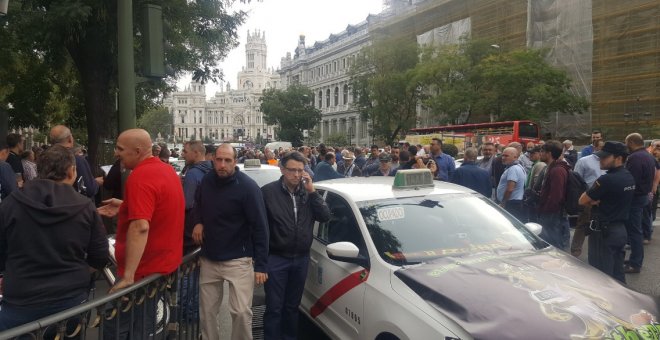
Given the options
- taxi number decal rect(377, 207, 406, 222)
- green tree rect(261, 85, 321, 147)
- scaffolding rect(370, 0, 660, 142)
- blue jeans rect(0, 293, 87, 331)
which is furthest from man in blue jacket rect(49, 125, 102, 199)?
green tree rect(261, 85, 321, 147)

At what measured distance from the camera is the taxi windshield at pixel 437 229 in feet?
13.0

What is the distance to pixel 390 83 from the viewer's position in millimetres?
41656

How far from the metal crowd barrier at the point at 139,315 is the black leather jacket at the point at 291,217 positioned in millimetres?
711

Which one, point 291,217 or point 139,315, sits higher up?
point 291,217

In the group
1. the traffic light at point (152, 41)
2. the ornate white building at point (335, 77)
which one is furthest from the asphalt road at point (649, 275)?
the ornate white building at point (335, 77)

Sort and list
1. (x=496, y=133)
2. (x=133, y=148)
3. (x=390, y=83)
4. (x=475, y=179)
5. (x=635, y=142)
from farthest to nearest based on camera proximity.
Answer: (x=390, y=83)
(x=496, y=133)
(x=475, y=179)
(x=635, y=142)
(x=133, y=148)

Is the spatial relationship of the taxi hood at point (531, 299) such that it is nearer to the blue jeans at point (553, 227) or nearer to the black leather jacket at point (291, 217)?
the black leather jacket at point (291, 217)

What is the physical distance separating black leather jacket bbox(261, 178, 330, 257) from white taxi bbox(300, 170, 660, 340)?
0.83 feet

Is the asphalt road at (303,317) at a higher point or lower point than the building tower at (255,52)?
lower

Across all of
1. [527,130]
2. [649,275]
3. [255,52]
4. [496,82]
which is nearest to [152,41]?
[649,275]

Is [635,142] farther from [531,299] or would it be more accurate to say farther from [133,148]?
[133,148]

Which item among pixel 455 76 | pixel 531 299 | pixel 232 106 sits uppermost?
pixel 232 106

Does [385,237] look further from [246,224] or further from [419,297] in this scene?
[246,224]

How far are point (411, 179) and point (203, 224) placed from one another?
193 centimetres
